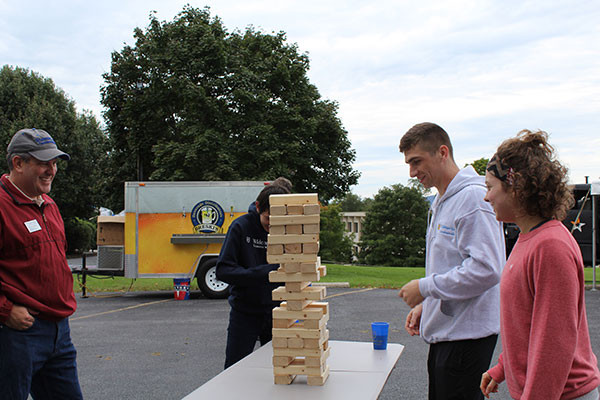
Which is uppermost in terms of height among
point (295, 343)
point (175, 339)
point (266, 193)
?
point (266, 193)

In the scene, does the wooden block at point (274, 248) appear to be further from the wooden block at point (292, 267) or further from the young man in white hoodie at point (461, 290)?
the young man in white hoodie at point (461, 290)

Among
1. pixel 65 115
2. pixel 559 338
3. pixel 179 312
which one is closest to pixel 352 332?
pixel 179 312

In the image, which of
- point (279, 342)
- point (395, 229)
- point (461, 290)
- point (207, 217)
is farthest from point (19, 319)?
point (395, 229)

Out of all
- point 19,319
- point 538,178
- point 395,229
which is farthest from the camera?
point 395,229

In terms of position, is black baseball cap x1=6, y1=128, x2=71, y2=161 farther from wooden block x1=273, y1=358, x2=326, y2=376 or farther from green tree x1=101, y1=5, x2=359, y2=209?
green tree x1=101, y1=5, x2=359, y2=209

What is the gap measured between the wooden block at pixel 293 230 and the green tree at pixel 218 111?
18772mm

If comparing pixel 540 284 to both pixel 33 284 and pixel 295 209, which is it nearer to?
pixel 295 209

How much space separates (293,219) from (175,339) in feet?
20.4

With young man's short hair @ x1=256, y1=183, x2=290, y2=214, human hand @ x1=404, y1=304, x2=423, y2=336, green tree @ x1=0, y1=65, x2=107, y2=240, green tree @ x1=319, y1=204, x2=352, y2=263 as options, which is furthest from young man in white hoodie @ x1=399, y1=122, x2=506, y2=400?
green tree @ x1=319, y1=204, x2=352, y2=263

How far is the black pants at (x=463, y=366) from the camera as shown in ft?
9.20

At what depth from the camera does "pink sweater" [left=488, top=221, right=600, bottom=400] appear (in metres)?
1.83

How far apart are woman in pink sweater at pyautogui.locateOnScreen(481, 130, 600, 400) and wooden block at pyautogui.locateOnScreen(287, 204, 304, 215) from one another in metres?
1.20

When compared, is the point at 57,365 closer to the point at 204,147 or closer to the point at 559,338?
the point at 559,338

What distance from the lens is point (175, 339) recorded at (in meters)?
8.59
